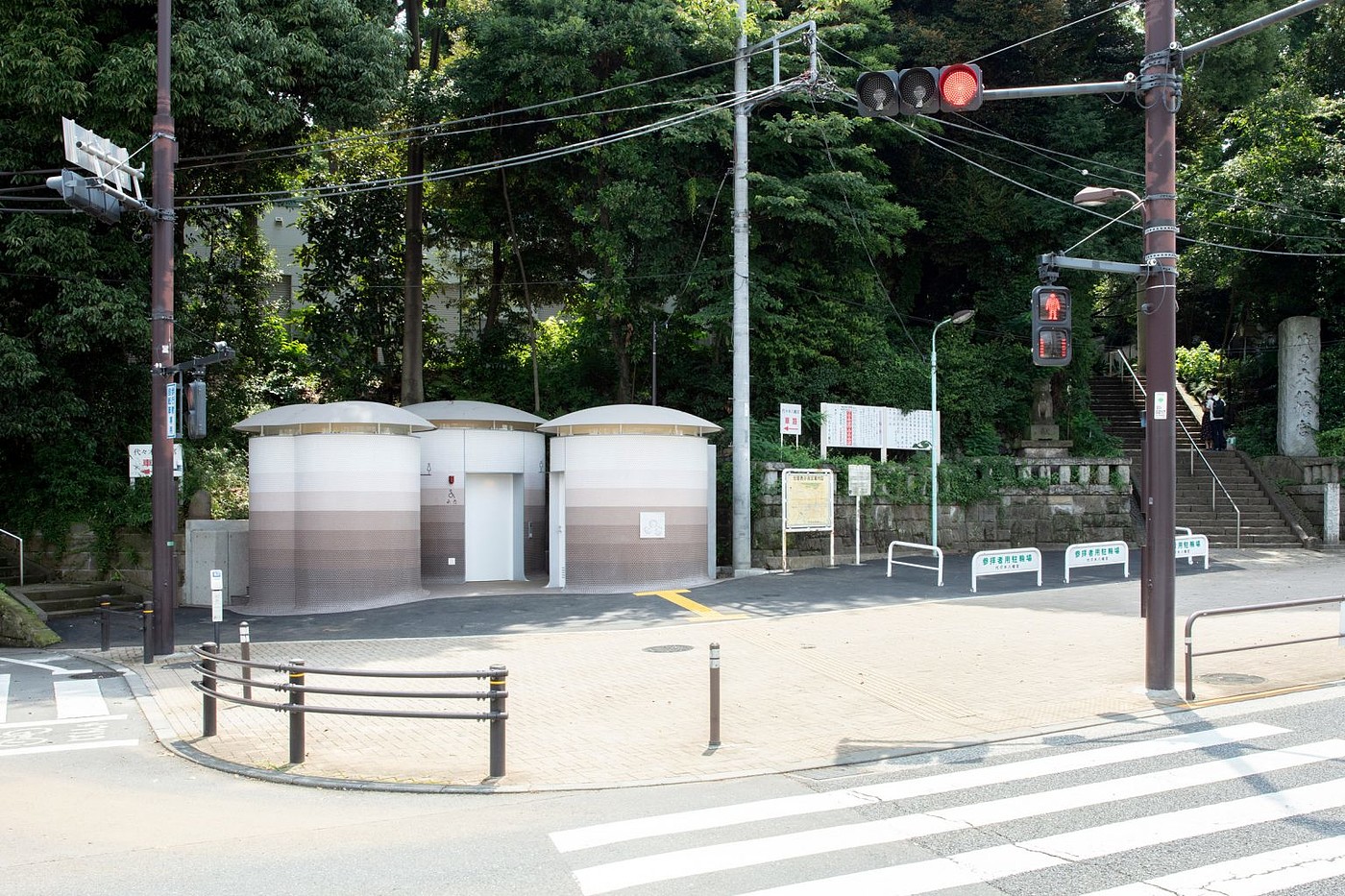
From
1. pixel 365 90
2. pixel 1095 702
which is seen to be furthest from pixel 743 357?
pixel 1095 702

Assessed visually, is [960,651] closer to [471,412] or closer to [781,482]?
[781,482]

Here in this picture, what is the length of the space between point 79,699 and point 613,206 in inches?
640

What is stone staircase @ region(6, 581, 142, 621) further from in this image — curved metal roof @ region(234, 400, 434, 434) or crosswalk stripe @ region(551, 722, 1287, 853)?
Answer: crosswalk stripe @ region(551, 722, 1287, 853)

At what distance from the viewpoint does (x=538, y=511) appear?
23094 millimetres

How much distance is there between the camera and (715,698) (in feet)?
30.1

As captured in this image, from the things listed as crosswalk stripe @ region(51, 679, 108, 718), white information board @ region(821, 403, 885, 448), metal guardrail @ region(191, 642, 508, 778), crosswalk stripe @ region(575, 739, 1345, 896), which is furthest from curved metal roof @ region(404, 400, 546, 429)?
crosswalk stripe @ region(575, 739, 1345, 896)

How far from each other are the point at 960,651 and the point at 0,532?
785 inches

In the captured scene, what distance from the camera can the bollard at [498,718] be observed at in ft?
26.6

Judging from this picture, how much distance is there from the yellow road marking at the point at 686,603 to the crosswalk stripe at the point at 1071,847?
10.3m

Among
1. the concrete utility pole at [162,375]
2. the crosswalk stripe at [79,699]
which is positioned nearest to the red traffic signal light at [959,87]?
the crosswalk stripe at [79,699]

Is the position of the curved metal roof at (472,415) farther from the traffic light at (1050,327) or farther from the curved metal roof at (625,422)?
the traffic light at (1050,327)

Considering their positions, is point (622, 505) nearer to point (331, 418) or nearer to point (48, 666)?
point (331, 418)

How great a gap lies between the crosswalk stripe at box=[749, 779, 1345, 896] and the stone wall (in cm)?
1581

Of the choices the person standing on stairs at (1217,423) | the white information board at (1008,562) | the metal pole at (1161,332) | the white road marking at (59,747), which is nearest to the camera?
the white road marking at (59,747)
